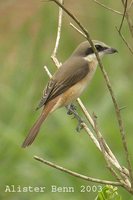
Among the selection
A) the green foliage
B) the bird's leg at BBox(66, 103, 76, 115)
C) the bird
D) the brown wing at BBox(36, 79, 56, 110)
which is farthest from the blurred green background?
the green foliage

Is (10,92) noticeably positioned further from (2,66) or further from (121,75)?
(121,75)

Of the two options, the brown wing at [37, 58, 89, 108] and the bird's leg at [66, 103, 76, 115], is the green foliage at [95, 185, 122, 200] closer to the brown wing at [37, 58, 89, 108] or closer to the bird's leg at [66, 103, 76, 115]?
the brown wing at [37, 58, 89, 108]

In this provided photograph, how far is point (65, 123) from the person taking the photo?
525 centimetres

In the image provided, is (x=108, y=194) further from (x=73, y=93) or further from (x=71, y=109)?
(x=71, y=109)

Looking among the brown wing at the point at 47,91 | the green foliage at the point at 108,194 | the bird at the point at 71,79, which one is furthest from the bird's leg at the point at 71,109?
the green foliage at the point at 108,194

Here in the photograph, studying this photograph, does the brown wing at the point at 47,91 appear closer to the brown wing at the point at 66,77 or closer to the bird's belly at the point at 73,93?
the brown wing at the point at 66,77

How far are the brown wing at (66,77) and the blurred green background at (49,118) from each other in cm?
57

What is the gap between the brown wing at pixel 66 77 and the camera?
14.7 ft

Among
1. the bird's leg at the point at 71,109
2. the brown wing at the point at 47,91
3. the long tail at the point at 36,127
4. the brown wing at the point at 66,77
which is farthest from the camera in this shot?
the bird's leg at the point at 71,109

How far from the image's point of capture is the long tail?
3.69 m

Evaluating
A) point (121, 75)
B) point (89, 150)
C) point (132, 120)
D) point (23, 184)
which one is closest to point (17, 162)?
point (23, 184)

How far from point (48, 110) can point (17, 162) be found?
985mm

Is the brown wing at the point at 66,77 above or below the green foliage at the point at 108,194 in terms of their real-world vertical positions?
below

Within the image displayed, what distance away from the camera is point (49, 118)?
5723 millimetres
